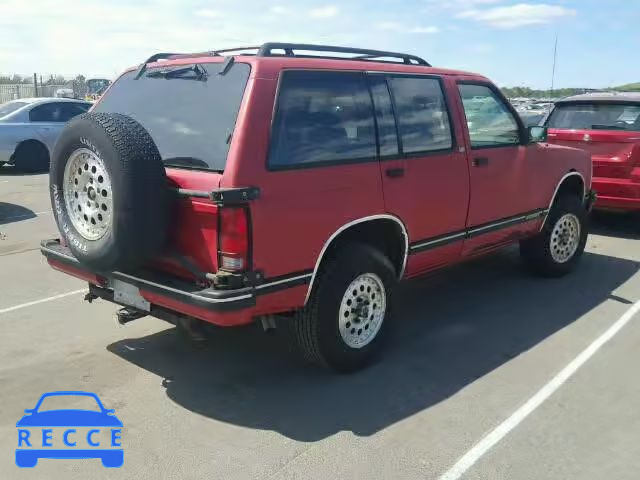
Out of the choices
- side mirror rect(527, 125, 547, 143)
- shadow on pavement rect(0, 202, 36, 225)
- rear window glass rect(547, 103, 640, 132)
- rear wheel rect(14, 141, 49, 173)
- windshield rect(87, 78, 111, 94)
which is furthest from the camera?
windshield rect(87, 78, 111, 94)

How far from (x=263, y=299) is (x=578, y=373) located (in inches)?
86.8

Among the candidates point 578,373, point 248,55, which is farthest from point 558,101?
point 248,55

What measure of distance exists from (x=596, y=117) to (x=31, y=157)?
35.5 feet

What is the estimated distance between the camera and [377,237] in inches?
169

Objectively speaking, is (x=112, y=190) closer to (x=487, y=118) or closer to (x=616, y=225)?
(x=487, y=118)

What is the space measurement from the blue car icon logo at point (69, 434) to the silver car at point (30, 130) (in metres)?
10.4

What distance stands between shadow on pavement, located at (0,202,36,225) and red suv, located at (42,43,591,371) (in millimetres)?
4977

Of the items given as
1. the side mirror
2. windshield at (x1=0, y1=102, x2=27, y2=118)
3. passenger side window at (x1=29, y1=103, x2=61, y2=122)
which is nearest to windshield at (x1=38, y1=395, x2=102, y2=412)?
the side mirror

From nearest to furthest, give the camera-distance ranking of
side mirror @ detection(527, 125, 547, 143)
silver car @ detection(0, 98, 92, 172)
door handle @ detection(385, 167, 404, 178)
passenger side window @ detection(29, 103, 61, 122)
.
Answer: door handle @ detection(385, 167, 404, 178)
side mirror @ detection(527, 125, 547, 143)
silver car @ detection(0, 98, 92, 172)
passenger side window @ detection(29, 103, 61, 122)

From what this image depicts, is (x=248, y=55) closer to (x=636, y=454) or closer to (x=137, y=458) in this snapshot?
(x=137, y=458)

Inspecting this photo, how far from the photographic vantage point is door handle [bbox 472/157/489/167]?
4.90 meters

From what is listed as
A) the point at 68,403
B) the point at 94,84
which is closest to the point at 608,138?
the point at 68,403

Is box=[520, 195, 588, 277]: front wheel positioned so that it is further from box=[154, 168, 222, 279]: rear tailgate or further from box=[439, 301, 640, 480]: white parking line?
box=[154, 168, 222, 279]: rear tailgate

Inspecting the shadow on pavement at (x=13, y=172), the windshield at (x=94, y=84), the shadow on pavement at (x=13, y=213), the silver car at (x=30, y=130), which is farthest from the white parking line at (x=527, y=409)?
the windshield at (x=94, y=84)
